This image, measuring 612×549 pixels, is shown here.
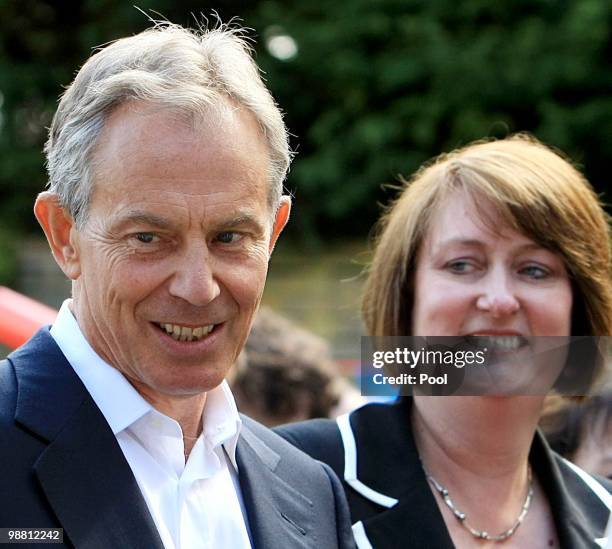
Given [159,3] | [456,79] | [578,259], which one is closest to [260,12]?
[159,3]

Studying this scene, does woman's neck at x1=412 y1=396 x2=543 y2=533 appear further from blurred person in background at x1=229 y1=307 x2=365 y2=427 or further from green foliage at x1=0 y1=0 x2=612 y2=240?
green foliage at x1=0 y1=0 x2=612 y2=240

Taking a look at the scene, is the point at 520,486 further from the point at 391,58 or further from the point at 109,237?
the point at 391,58

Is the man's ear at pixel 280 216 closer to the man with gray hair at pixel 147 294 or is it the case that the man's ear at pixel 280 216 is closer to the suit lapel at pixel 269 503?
the man with gray hair at pixel 147 294

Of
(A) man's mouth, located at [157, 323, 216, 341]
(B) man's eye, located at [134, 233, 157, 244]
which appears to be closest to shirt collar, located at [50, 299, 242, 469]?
(A) man's mouth, located at [157, 323, 216, 341]

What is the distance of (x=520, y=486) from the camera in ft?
8.75

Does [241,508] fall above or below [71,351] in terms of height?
below

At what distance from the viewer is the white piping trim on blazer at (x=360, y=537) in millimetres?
2398

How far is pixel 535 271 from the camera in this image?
2611mm

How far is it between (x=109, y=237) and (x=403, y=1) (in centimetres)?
1361

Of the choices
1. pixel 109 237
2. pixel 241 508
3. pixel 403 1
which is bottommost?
pixel 241 508

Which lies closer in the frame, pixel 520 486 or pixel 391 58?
pixel 520 486

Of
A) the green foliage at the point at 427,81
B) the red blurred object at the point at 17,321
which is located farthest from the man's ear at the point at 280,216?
the green foliage at the point at 427,81

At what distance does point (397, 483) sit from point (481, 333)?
404mm

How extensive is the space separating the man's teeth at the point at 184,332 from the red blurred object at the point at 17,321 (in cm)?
117
